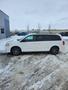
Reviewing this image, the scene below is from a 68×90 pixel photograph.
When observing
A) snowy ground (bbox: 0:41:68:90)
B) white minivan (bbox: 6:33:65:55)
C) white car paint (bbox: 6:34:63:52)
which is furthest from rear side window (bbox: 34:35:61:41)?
snowy ground (bbox: 0:41:68:90)

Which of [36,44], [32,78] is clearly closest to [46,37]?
[36,44]

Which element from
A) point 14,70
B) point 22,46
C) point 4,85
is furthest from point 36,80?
point 22,46

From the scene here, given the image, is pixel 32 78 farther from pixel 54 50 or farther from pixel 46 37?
pixel 46 37

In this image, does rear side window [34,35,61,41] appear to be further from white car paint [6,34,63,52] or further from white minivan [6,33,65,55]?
white car paint [6,34,63,52]

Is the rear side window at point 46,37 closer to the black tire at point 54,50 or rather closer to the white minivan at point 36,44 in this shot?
the white minivan at point 36,44

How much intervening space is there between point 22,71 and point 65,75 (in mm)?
2838

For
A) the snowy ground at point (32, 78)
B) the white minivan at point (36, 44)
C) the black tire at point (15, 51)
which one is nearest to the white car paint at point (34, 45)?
the white minivan at point (36, 44)

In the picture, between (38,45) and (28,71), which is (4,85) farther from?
(38,45)

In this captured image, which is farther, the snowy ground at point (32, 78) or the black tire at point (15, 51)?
the black tire at point (15, 51)

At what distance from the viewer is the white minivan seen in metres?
13.5

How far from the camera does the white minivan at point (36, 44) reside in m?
13.5

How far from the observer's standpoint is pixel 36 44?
13.7m

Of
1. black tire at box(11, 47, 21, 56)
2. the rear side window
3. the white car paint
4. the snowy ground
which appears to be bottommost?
the snowy ground

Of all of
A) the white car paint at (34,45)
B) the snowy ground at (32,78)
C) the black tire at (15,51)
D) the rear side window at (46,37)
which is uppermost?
the rear side window at (46,37)
